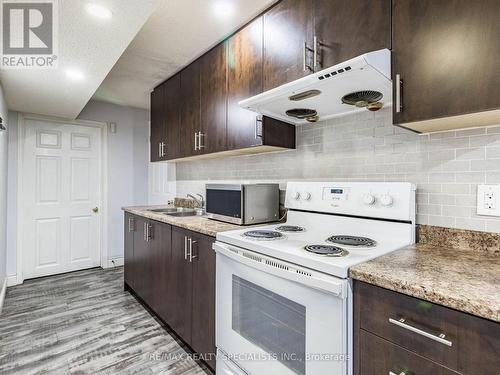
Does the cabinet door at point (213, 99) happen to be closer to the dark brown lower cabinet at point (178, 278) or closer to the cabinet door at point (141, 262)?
the dark brown lower cabinet at point (178, 278)

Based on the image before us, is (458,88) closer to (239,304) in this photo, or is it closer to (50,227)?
(239,304)

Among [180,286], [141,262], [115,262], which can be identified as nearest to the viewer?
[180,286]

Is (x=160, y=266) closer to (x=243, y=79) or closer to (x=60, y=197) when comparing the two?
(x=243, y=79)

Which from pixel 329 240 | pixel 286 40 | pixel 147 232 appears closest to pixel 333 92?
pixel 286 40

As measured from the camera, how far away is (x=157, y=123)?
312cm

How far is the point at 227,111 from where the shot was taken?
207 cm

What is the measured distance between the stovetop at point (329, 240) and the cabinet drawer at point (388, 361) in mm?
221

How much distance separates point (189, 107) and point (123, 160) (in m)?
2.05

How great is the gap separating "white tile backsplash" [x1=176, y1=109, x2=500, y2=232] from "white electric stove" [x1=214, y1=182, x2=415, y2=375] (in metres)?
0.13

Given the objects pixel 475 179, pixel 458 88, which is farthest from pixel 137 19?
pixel 475 179

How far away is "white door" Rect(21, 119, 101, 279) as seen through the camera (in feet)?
11.3

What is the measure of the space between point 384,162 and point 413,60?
0.58 metres

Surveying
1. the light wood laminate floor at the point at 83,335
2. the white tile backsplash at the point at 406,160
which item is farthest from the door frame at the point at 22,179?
the white tile backsplash at the point at 406,160

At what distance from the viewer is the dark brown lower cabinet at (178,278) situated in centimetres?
170
